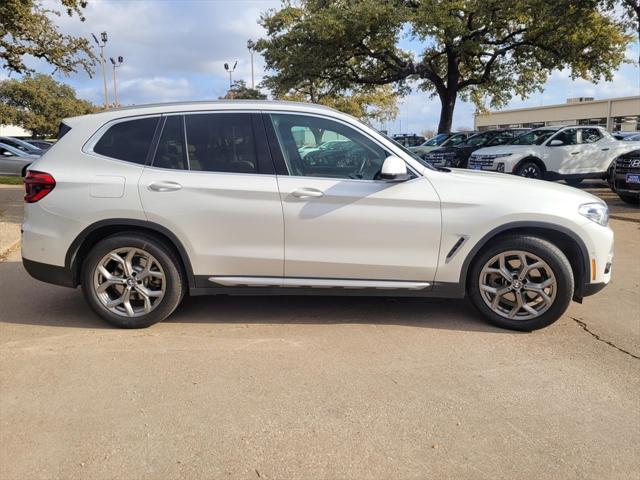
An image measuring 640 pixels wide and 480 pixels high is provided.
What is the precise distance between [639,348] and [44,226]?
4.82 meters

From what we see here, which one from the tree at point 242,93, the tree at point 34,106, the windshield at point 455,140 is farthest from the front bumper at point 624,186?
the tree at point 34,106

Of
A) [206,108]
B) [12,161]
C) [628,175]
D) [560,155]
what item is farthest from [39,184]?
[12,161]

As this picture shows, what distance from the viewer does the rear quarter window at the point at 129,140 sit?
4.46 metres

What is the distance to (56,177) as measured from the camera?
4379mm

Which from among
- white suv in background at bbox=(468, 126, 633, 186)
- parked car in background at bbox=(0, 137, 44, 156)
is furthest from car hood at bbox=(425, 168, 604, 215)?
parked car in background at bbox=(0, 137, 44, 156)

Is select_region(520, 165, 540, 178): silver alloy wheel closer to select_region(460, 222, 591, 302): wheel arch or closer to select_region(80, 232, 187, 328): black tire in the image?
select_region(460, 222, 591, 302): wheel arch

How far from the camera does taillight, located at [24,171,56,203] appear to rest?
172 inches

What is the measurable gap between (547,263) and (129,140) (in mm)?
3546

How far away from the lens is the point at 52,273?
446 cm

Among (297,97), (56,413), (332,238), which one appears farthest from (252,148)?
→ (297,97)

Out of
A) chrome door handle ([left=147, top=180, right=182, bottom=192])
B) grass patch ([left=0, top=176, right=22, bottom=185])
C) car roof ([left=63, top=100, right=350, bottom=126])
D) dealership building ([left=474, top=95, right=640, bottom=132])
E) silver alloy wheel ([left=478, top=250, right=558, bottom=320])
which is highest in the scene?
dealership building ([left=474, top=95, right=640, bottom=132])

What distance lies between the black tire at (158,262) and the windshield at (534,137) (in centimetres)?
1275

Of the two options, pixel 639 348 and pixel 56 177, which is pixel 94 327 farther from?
pixel 639 348

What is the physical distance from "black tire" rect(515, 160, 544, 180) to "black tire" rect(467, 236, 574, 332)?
10461 millimetres
